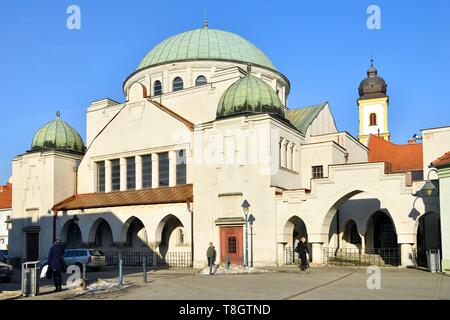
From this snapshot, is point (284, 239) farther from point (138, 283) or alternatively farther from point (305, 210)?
point (138, 283)

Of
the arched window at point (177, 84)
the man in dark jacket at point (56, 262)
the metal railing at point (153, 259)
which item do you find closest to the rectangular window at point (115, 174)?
the metal railing at point (153, 259)

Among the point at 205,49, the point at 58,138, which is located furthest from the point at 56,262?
the point at 205,49

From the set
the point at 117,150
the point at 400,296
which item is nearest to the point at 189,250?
the point at 117,150

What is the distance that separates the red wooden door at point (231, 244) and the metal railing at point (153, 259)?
3118 mm

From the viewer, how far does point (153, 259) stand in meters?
37.1

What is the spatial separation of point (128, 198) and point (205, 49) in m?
14.0

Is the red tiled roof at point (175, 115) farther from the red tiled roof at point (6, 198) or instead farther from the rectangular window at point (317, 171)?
the red tiled roof at point (6, 198)

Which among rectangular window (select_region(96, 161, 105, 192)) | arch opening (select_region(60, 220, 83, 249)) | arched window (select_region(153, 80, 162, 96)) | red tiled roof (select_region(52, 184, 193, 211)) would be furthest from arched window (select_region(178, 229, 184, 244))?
arched window (select_region(153, 80, 162, 96))

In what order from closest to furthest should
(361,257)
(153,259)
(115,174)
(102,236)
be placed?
(361,257) → (153,259) → (115,174) → (102,236)

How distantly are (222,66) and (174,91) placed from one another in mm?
4733

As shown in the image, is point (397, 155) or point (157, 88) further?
point (397, 155)

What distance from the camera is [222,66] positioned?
44.6 meters

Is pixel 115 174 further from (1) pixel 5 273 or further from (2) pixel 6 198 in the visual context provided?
(2) pixel 6 198

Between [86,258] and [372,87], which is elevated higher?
[372,87]
